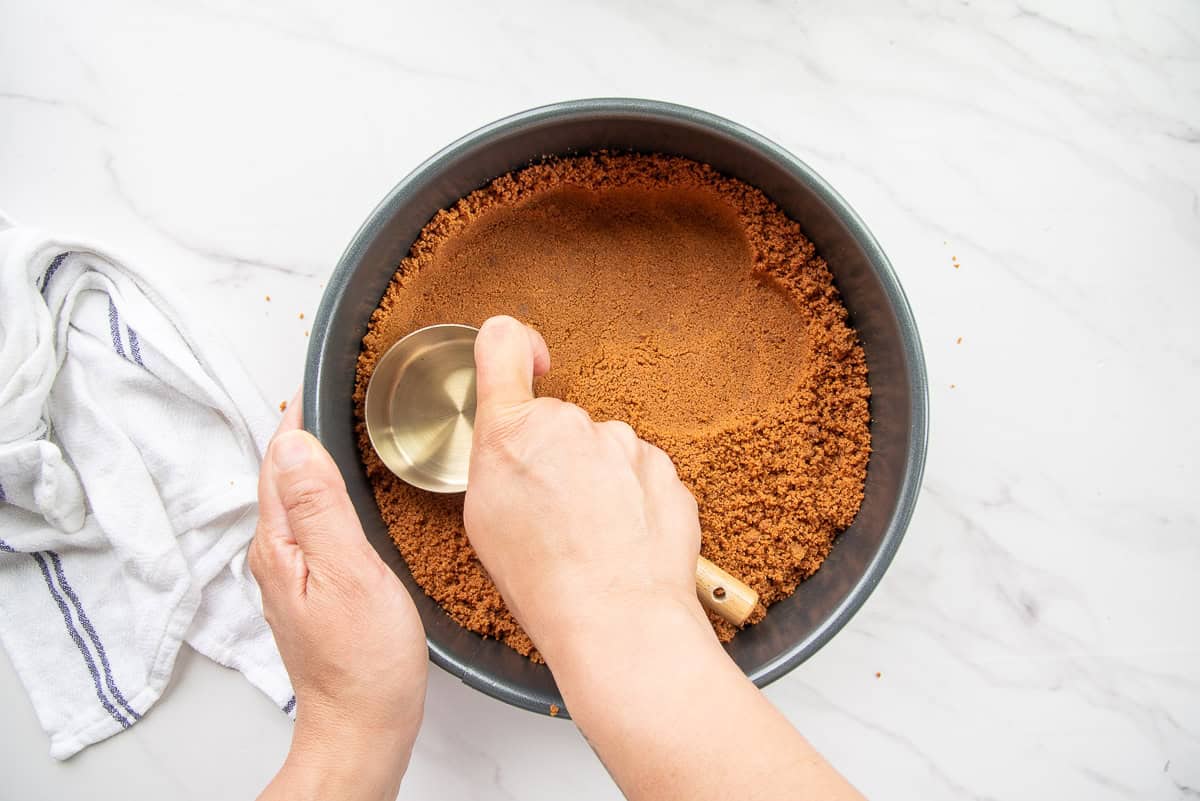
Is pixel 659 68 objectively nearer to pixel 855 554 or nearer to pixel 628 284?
pixel 628 284

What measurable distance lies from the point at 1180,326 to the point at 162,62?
123 centimetres

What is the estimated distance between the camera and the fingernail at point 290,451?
2.32 feet

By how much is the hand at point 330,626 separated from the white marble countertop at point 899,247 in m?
0.21

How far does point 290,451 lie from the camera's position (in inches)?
28.0

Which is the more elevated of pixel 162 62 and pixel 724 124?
pixel 724 124

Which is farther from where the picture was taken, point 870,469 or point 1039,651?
point 1039,651

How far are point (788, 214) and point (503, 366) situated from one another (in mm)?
344

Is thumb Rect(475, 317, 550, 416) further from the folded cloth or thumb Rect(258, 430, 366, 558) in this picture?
the folded cloth

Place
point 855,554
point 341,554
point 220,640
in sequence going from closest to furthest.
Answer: point 341,554, point 855,554, point 220,640

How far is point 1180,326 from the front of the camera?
97cm

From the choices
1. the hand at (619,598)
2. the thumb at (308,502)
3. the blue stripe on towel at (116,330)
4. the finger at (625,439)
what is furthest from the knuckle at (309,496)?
the blue stripe on towel at (116,330)

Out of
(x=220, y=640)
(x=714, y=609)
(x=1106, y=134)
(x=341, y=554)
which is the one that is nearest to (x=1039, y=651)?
(x=714, y=609)

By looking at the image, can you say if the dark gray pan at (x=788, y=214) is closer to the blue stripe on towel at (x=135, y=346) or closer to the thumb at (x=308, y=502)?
the thumb at (x=308, y=502)

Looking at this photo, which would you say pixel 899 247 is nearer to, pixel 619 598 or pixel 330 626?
pixel 619 598
